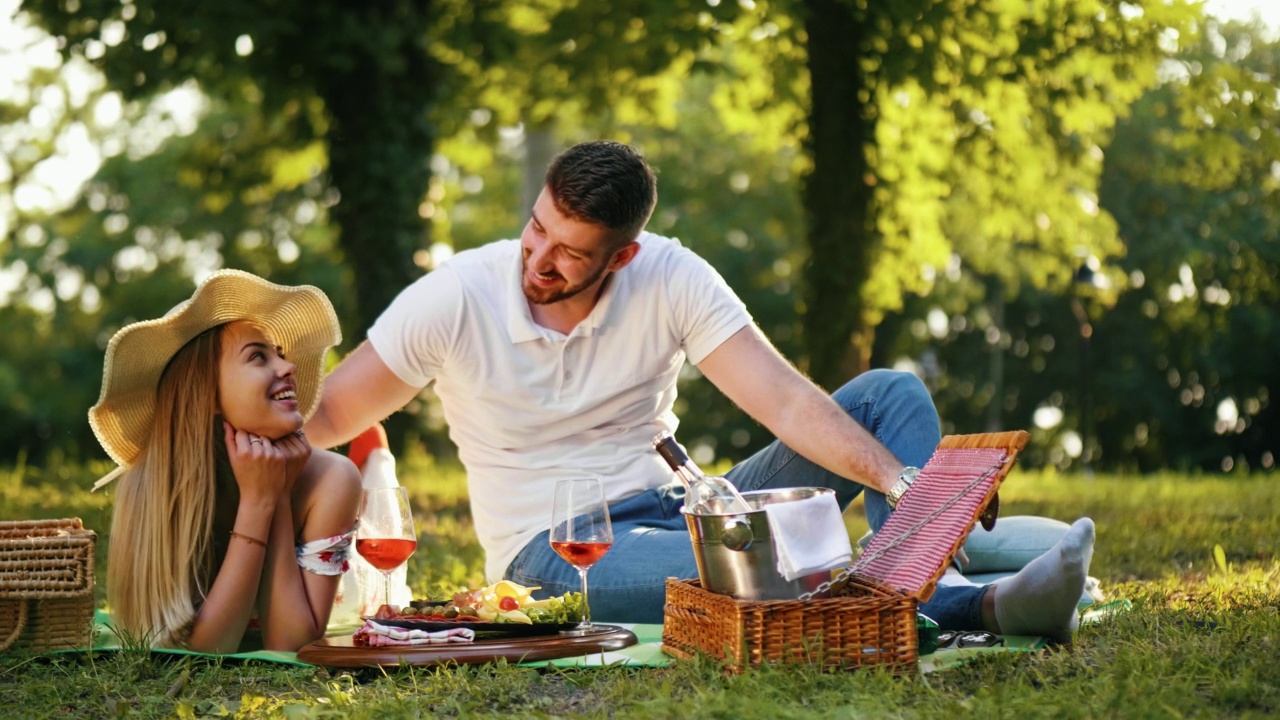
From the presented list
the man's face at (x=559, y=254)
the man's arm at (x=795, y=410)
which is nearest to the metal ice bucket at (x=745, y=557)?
the man's arm at (x=795, y=410)

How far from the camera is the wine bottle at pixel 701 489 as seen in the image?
347cm

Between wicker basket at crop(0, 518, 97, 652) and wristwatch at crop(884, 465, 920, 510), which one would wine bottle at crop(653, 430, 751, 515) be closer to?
wristwatch at crop(884, 465, 920, 510)

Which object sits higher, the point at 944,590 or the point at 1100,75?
the point at 1100,75

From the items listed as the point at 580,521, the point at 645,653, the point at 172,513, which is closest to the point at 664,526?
the point at 645,653

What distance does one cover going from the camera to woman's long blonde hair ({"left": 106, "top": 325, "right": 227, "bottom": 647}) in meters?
4.09

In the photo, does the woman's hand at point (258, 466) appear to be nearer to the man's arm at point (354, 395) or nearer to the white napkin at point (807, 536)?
the man's arm at point (354, 395)

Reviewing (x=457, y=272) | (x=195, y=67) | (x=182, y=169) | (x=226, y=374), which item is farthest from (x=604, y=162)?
(x=182, y=169)

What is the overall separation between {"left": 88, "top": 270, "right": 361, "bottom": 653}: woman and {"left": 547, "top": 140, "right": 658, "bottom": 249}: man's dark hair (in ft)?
3.07

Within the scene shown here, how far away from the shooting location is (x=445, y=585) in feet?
17.9

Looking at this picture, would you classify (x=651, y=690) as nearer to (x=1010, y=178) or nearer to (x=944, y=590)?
(x=944, y=590)

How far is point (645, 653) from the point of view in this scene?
383 cm

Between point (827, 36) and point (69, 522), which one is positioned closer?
point (69, 522)

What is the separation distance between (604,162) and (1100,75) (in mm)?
7914

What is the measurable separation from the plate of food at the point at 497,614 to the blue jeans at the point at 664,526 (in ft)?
0.92
